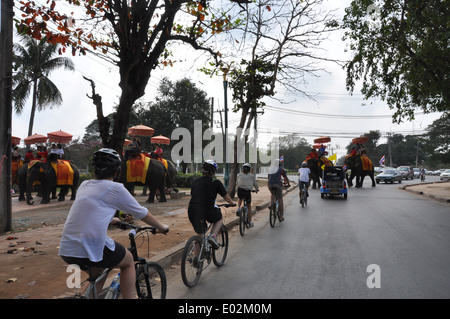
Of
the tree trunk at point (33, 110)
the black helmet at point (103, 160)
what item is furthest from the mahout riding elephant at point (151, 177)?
the tree trunk at point (33, 110)

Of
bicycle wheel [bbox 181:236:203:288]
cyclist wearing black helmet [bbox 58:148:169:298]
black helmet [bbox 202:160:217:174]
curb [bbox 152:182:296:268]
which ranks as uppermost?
black helmet [bbox 202:160:217:174]

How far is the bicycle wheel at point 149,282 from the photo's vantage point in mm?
3523

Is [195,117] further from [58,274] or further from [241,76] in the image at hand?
[58,274]

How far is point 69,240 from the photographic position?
2.84 meters

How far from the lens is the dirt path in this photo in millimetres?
4586

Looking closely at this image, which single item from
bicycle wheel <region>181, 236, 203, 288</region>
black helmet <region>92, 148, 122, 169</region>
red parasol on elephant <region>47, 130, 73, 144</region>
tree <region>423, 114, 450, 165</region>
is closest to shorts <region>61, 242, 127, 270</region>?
black helmet <region>92, 148, 122, 169</region>

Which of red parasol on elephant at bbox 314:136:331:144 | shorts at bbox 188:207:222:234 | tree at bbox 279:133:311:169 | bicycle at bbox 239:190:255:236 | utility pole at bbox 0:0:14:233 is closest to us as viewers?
shorts at bbox 188:207:222:234

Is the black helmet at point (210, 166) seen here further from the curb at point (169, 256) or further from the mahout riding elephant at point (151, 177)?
the mahout riding elephant at point (151, 177)

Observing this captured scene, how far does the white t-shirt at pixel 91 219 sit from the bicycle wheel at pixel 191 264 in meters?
2.03

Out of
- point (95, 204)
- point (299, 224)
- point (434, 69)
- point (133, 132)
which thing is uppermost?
point (434, 69)

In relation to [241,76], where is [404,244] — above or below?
below

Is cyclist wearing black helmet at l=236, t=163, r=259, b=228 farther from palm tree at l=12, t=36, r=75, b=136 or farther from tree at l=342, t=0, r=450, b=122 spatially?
palm tree at l=12, t=36, r=75, b=136
